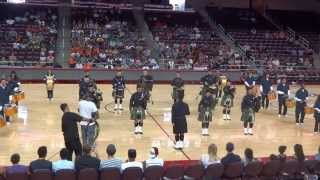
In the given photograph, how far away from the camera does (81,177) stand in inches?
446

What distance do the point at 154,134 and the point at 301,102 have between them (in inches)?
259

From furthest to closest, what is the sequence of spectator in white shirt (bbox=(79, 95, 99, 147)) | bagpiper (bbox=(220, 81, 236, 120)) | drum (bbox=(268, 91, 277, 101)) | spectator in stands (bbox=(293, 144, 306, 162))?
drum (bbox=(268, 91, 277, 101))
bagpiper (bbox=(220, 81, 236, 120))
spectator in white shirt (bbox=(79, 95, 99, 147))
spectator in stands (bbox=(293, 144, 306, 162))

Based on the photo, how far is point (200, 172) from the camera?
12.2 meters

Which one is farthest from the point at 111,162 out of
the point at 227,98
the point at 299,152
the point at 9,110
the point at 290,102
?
the point at 290,102

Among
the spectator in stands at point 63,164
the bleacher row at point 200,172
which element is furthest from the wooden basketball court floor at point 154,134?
the bleacher row at point 200,172

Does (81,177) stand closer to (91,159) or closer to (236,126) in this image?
(91,159)

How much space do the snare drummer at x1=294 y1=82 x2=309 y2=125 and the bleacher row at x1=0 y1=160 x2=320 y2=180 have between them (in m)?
9.55

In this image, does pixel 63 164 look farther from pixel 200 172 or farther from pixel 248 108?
pixel 248 108

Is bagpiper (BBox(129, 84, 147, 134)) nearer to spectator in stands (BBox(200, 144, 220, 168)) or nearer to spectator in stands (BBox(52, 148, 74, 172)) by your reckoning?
spectator in stands (BBox(200, 144, 220, 168))

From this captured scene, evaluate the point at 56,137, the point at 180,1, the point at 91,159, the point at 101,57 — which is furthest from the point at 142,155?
the point at 180,1

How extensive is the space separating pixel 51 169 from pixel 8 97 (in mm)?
9574

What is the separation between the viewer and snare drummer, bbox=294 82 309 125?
22109mm

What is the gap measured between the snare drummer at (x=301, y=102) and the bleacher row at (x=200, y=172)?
955 centimetres

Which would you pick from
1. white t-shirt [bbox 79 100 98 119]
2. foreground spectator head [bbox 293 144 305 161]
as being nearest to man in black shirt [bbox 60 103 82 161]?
white t-shirt [bbox 79 100 98 119]
